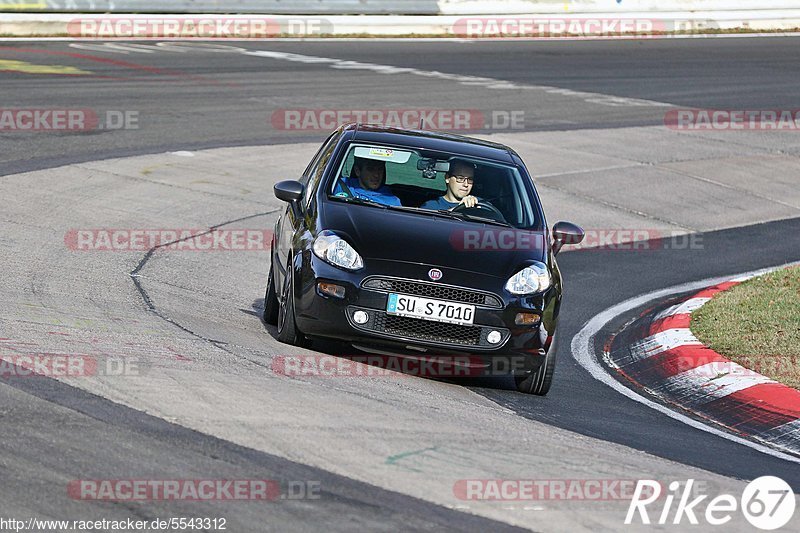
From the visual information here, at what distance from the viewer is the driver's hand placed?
9.09 meters

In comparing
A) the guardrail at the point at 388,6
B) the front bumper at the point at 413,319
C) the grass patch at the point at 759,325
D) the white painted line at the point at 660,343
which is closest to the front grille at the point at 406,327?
the front bumper at the point at 413,319

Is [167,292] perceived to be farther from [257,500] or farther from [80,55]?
[80,55]

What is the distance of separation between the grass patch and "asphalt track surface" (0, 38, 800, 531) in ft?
3.56

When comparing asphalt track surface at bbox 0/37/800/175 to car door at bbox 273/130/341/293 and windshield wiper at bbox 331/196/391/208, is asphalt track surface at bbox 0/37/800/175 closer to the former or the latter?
car door at bbox 273/130/341/293

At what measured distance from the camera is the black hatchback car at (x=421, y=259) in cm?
794

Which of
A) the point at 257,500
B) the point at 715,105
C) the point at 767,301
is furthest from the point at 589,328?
the point at 715,105

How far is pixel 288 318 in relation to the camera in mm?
8438

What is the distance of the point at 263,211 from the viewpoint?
14.2 metres

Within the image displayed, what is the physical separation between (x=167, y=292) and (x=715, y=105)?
1582 cm

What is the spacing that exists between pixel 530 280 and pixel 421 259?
0.72 meters

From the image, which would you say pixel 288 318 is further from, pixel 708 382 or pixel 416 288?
pixel 708 382

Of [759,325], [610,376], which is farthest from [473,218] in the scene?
[759,325]

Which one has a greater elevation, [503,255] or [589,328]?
[503,255]

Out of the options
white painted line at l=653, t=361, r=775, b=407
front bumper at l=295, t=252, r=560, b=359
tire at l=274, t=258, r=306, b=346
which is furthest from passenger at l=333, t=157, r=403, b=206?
white painted line at l=653, t=361, r=775, b=407
